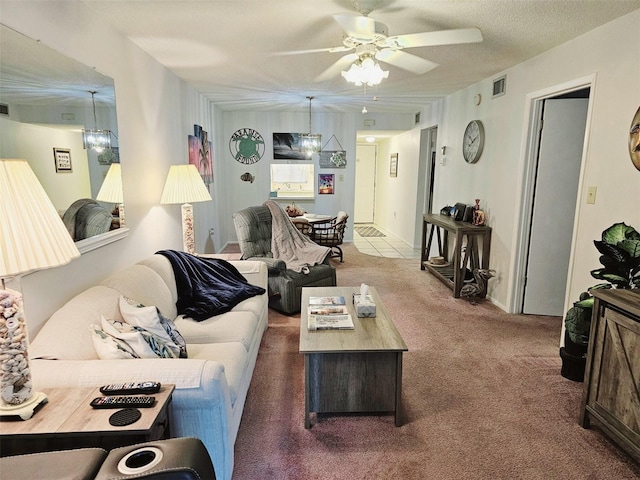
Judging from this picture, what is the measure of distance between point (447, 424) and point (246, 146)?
19.6 ft

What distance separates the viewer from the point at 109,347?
161 cm

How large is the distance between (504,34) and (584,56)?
61 centimetres

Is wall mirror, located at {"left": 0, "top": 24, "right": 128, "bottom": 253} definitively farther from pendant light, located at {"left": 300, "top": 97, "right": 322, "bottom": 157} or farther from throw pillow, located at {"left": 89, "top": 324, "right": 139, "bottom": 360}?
pendant light, located at {"left": 300, "top": 97, "right": 322, "bottom": 157}

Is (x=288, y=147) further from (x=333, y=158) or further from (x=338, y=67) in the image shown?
(x=338, y=67)

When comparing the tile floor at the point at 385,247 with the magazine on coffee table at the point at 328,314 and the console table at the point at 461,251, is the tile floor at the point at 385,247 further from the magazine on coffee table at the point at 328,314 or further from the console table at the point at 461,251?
the magazine on coffee table at the point at 328,314

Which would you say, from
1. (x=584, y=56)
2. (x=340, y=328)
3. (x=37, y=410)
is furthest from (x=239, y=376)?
(x=584, y=56)

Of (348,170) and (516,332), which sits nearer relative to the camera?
(516,332)

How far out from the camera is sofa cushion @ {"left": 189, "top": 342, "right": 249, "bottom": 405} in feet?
6.11

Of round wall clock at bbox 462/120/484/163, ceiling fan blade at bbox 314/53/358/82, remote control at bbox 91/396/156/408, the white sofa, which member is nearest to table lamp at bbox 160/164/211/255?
the white sofa

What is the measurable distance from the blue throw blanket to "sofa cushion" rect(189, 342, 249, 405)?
1.49 feet

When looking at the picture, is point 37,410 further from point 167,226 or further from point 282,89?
point 282,89

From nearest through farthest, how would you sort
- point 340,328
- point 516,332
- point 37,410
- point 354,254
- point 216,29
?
point 37,410 < point 340,328 < point 216,29 < point 516,332 < point 354,254

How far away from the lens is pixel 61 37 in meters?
2.09

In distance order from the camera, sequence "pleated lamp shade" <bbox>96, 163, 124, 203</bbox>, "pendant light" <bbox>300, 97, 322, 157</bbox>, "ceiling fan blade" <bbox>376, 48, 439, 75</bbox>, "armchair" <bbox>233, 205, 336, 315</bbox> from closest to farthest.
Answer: "pleated lamp shade" <bbox>96, 163, 124, 203</bbox>
"ceiling fan blade" <bbox>376, 48, 439, 75</bbox>
"armchair" <bbox>233, 205, 336, 315</bbox>
"pendant light" <bbox>300, 97, 322, 157</bbox>
